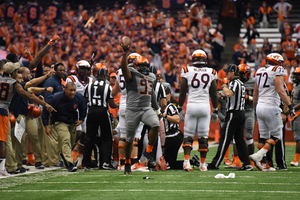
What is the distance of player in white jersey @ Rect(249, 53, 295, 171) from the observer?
8.19 m

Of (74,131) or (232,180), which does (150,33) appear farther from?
(232,180)

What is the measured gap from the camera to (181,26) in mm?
21766

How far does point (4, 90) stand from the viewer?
7.51 meters

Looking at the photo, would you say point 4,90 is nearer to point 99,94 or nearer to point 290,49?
point 99,94

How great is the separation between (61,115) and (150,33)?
13421mm

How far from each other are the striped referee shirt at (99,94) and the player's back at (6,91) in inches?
67.0

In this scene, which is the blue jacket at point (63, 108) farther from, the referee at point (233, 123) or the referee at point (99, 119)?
the referee at point (233, 123)

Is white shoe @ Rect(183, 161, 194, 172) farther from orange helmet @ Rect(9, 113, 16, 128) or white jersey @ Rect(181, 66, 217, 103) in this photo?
orange helmet @ Rect(9, 113, 16, 128)

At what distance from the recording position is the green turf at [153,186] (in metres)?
5.52

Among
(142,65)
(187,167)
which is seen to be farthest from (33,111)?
(187,167)

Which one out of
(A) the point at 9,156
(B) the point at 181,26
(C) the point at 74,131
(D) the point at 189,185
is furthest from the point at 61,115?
(B) the point at 181,26

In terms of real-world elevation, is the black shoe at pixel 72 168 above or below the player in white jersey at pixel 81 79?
below

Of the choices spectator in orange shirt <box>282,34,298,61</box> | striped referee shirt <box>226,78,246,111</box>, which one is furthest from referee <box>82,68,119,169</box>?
Answer: spectator in orange shirt <box>282,34,298,61</box>

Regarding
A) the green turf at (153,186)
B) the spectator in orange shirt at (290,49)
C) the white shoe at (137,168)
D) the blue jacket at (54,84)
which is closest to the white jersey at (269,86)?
the green turf at (153,186)
